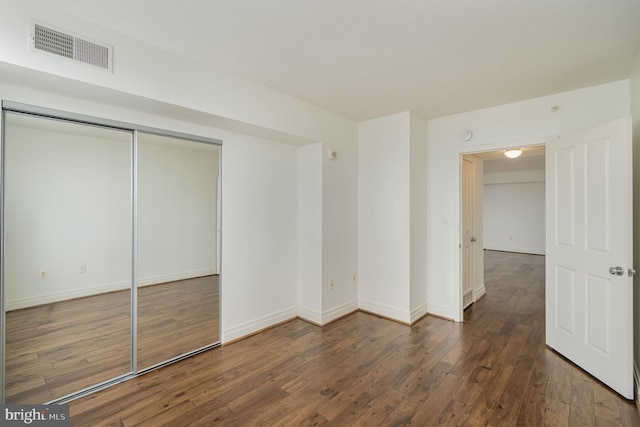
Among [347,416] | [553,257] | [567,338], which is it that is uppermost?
[553,257]

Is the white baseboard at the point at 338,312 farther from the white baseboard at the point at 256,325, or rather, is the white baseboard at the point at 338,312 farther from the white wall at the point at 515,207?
the white wall at the point at 515,207

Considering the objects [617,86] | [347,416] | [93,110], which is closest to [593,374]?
[347,416]

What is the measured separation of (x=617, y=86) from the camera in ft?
9.42

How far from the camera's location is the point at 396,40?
7.24 feet

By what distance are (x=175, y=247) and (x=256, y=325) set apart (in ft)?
4.28

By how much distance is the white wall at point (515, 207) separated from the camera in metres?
9.08

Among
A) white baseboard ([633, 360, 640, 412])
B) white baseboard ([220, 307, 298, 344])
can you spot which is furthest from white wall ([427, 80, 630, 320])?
white baseboard ([220, 307, 298, 344])

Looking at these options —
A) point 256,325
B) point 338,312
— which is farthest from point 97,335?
point 338,312

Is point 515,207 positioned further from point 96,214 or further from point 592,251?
point 96,214

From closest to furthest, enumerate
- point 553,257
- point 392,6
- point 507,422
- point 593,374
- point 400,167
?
point 392,6, point 507,422, point 593,374, point 553,257, point 400,167

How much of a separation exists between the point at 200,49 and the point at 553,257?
3.73 m

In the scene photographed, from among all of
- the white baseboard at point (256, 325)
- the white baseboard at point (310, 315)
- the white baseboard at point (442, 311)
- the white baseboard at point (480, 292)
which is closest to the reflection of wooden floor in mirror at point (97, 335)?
the white baseboard at point (256, 325)

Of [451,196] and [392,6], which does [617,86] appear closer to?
[451,196]

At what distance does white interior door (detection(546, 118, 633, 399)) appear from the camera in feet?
7.69
